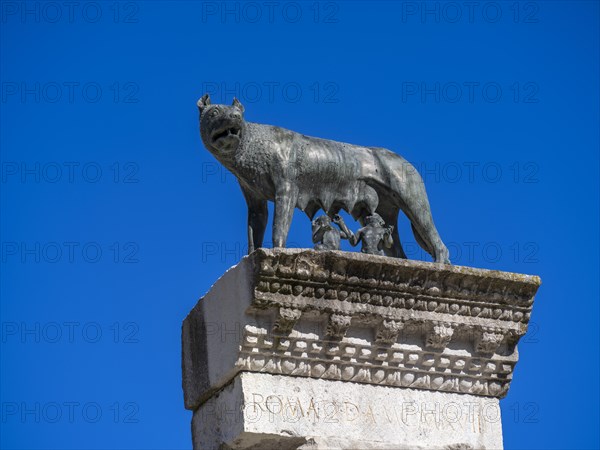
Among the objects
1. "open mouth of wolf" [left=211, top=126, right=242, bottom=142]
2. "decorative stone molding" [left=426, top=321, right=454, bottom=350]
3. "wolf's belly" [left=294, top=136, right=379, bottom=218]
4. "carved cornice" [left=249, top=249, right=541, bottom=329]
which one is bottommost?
"decorative stone molding" [left=426, top=321, right=454, bottom=350]

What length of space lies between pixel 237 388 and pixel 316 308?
0.91m

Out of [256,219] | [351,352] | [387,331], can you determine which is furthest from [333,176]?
[351,352]

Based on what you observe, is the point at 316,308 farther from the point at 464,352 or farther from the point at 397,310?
the point at 464,352

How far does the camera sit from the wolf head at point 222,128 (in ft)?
34.7

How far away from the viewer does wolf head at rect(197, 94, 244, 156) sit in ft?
34.7

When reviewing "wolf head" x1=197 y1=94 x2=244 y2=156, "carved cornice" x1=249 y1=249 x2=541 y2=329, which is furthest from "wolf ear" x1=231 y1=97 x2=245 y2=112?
"carved cornice" x1=249 y1=249 x2=541 y2=329

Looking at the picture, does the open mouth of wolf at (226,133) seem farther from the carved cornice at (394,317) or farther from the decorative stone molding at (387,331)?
the decorative stone molding at (387,331)

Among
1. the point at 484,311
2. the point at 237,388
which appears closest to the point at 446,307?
the point at 484,311

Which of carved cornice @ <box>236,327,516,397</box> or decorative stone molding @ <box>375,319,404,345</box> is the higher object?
decorative stone molding @ <box>375,319,404,345</box>

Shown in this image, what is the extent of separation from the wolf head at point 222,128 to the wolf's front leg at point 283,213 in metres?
0.57

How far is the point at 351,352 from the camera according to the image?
10.3 meters

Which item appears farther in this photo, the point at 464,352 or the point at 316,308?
the point at 464,352

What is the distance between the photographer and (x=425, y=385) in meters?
10.6

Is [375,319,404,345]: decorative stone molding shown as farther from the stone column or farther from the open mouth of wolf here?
the open mouth of wolf
